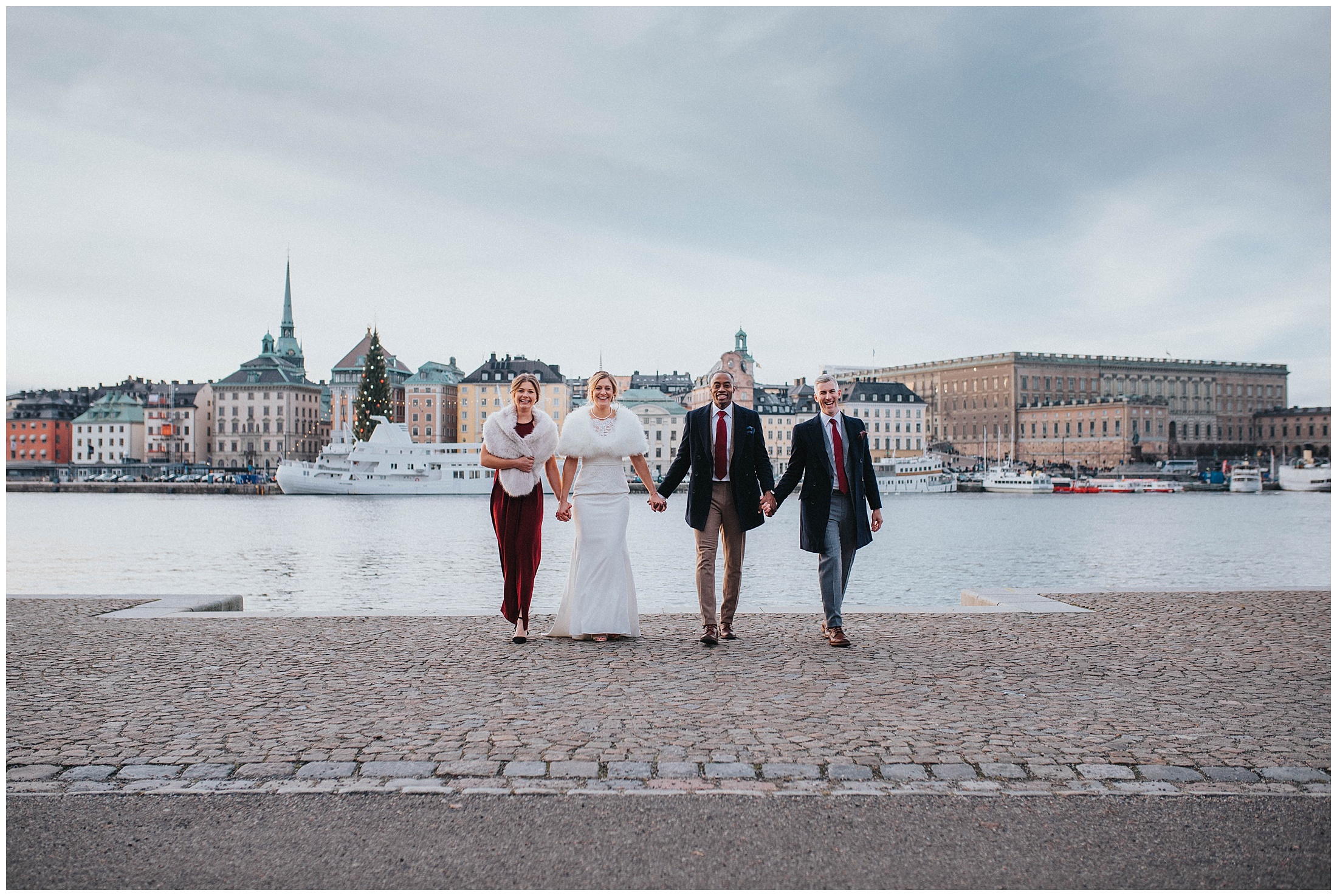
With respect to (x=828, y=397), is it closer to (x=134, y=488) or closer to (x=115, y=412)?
(x=134, y=488)

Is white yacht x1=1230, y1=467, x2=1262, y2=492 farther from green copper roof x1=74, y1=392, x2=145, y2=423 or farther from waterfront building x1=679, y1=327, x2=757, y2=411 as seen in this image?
green copper roof x1=74, y1=392, x2=145, y2=423

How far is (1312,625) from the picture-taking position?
7523mm

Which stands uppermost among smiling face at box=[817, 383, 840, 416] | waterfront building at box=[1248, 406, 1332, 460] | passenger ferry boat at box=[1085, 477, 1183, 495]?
waterfront building at box=[1248, 406, 1332, 460]

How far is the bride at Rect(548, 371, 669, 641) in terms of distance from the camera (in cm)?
703

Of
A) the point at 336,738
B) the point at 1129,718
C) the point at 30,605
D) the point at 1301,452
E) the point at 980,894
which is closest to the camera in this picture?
the point at 980,894

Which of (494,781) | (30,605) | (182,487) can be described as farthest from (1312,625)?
(182,487)

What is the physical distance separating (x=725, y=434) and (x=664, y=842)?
418 centimetres

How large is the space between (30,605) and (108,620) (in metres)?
1.32

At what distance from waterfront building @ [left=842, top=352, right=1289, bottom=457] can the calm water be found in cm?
7553

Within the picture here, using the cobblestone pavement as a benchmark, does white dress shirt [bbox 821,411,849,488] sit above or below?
above

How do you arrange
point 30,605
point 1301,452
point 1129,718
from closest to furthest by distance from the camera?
point 1129,718 < point 30,605 < point 1301,452

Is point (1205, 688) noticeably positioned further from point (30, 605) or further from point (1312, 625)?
point (30, 605)

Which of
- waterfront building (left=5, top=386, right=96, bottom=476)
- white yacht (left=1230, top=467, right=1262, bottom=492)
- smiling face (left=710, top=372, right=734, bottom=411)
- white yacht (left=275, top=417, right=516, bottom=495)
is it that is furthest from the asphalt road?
waterfront building (left=5, top=386, right=96, bottom=476)

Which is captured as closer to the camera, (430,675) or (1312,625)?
(430,675)
